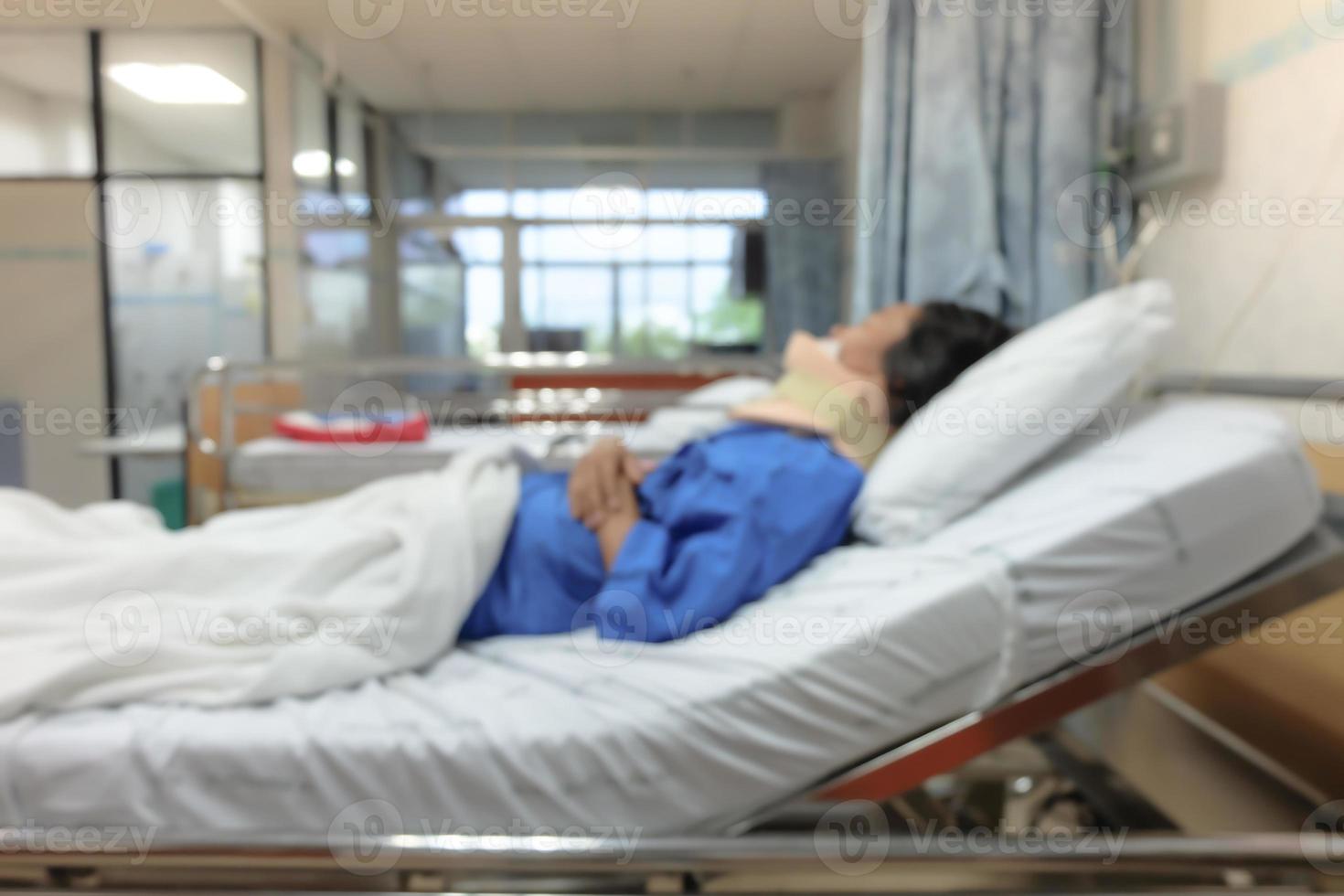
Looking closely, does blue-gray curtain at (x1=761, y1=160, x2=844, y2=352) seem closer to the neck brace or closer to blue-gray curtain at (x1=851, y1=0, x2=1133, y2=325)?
blue-gray curtain at (x1=851, y1=0, x2=1133, y2=325)

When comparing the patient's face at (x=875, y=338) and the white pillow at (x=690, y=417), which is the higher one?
the patient's face at (x=875, y=338)

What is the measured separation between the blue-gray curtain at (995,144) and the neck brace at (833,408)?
674 mm

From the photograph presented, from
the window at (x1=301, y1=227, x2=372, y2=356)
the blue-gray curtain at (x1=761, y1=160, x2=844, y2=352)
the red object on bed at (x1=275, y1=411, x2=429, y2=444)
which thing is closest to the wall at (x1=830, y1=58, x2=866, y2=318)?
the blue-gray curtain at (x1=761, y1=160, x2=844, y2=352)

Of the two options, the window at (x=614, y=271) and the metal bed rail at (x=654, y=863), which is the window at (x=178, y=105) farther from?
the metal bed rail at (x=654, y=863)

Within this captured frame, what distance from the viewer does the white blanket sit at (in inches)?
37.1

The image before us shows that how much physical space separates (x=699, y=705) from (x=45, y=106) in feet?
10.9

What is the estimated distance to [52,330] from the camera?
2768 mm

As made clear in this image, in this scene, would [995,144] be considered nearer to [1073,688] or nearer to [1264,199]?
[1264,199]

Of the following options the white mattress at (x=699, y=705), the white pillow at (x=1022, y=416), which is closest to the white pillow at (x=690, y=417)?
the white pillow at (x=1022, y=416)

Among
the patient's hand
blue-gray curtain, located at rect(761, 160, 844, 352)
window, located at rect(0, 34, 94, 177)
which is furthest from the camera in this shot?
blue-gray curtain, located at rect(761, 160, 844, 352)

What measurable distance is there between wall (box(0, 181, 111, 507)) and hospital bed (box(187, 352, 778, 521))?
50 cm

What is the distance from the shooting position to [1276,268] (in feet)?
5.34

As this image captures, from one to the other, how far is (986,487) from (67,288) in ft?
9.73

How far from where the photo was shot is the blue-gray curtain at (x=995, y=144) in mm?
2115
